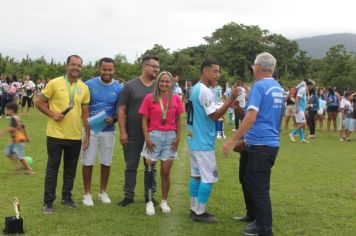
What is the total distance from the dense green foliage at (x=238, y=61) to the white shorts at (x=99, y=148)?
43.7 m

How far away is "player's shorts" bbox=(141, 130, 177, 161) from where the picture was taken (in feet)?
20.2

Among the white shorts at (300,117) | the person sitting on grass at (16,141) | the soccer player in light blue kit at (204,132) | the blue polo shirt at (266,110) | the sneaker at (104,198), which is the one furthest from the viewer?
the white shorts at (300,117)

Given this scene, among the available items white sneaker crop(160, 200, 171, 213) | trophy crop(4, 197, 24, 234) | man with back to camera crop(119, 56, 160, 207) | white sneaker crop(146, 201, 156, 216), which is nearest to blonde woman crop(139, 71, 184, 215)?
white sneaker crop(146, 201, 156, 216)

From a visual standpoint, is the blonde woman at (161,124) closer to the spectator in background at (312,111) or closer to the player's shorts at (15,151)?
the player's shorts at (15,151)

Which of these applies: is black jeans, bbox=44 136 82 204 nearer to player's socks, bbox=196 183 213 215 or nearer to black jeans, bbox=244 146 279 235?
player's socks, bbox=196 183 213 215

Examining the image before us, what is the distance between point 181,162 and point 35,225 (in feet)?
17.1

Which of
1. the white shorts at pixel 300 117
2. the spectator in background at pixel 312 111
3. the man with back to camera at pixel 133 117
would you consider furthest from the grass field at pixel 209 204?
the spectator in background at pixel 312 111

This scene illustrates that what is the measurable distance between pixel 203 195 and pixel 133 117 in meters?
1.50

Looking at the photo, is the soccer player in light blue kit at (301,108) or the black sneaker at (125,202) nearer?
the black sneaker at (125,202)

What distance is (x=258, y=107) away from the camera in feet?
16.5

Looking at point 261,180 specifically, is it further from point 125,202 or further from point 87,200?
point 87,200

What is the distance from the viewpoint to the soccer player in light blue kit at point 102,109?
21.5 ft

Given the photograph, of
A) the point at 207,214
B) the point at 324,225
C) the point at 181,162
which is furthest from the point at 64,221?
the point at 181,162

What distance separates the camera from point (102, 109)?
6598 millimetres
